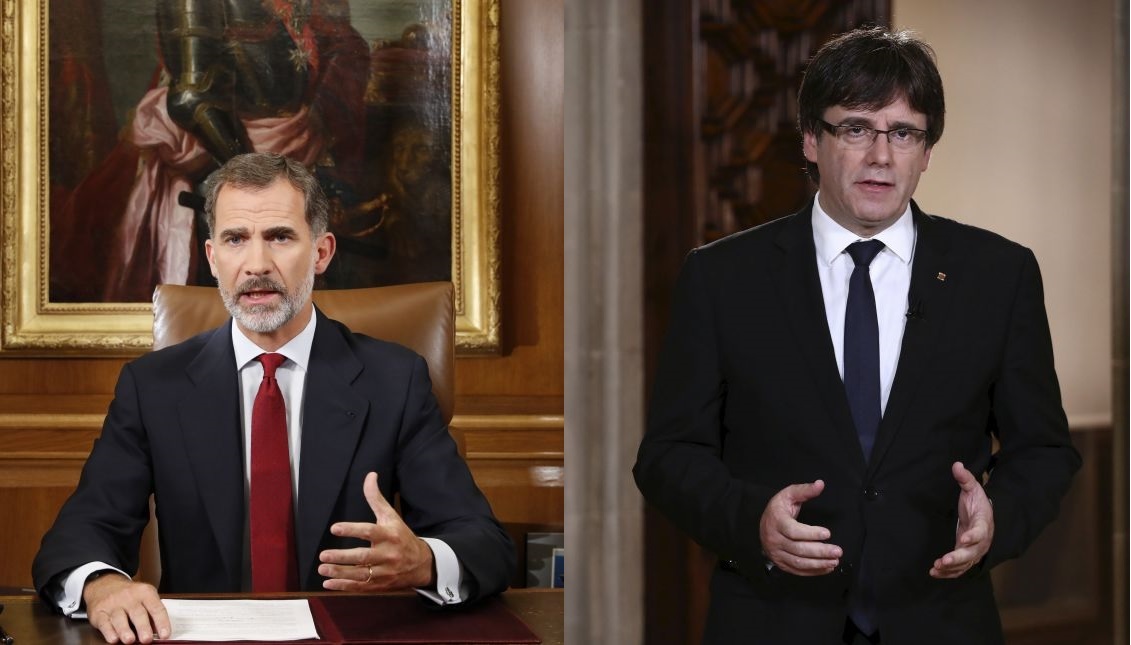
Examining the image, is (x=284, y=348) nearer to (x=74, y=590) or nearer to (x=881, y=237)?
(x=74, y=590)

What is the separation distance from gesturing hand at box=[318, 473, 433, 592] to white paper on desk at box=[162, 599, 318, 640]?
0.07 metres

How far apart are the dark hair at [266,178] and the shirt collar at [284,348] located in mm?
259

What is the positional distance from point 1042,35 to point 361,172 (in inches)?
119

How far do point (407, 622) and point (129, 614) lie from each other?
403 mm

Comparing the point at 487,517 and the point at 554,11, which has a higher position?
the point at 554,11

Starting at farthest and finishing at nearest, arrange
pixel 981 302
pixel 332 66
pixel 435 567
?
pixel 332 66 → pixel 435 567 → pixel 981 302

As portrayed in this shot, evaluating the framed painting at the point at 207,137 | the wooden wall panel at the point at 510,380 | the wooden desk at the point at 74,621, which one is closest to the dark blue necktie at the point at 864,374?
the wooden desk at the point at 74,621

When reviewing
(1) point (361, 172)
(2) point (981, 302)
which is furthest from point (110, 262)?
(2) point (981, 302)

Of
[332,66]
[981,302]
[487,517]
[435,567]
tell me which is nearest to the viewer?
[981,302]

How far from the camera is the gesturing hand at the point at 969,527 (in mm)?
1151

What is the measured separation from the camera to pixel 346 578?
74.9 inches

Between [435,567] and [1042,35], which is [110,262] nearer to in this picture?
[435,567]

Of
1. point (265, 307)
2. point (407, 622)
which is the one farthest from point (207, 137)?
point (407, 622)

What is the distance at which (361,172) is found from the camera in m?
4.06
